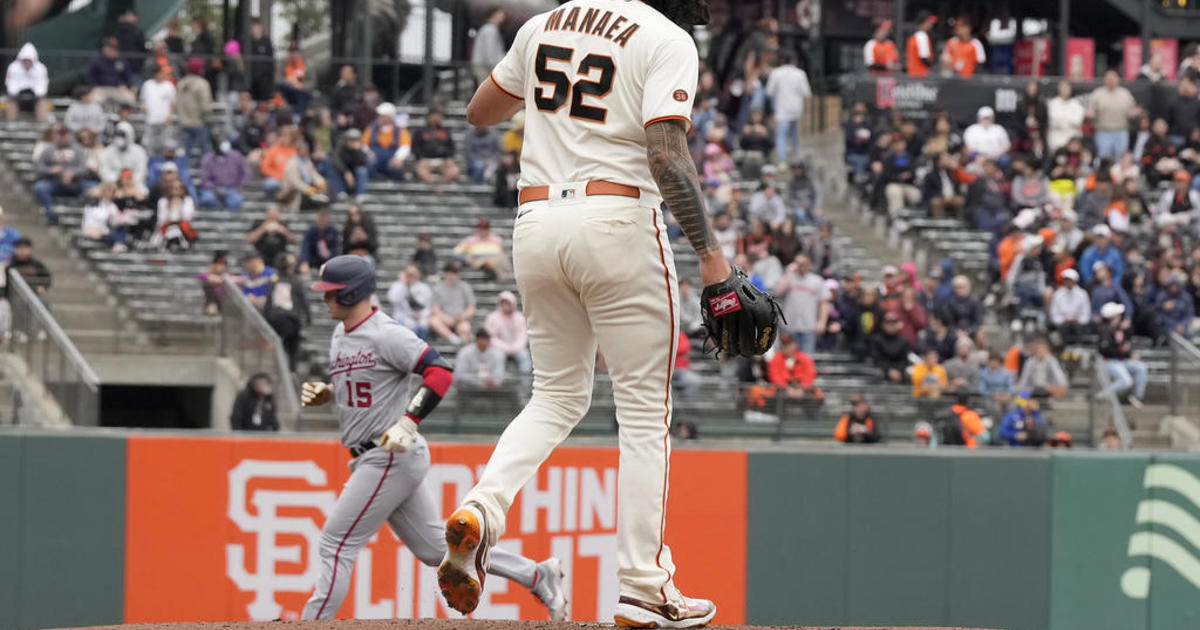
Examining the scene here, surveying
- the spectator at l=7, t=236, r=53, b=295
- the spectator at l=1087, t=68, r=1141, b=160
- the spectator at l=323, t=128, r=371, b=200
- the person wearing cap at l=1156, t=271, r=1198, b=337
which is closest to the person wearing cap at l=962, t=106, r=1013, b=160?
the spectator at l=1087, t=68, r=1141, b=160

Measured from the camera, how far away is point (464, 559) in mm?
5457

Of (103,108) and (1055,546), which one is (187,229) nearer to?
(103,108)

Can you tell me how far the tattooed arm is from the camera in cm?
537

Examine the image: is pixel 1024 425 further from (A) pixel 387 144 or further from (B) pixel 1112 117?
(B) pixel 1112 117

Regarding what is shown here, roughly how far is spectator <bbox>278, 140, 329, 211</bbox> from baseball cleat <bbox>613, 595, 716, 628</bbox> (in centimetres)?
1392

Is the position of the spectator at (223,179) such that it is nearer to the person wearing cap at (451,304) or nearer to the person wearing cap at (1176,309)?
the person wearing cap at (451,304)

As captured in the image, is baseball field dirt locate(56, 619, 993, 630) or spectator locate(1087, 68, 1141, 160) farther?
spectator locate(1087, 68, 1141, 160)

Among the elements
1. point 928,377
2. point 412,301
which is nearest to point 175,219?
point 412,301

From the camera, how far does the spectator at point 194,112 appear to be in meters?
20.1

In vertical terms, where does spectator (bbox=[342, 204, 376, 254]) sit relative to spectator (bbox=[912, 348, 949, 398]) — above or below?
above

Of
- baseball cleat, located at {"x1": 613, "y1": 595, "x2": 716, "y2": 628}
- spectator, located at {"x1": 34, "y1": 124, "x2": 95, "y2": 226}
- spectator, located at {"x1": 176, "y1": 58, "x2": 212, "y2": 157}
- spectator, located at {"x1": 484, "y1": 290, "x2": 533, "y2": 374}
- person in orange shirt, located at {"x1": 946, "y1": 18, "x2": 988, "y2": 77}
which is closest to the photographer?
baseball cleat, located at {"x1": 613, "y1": 595, "x2": 716, "y2": 628}

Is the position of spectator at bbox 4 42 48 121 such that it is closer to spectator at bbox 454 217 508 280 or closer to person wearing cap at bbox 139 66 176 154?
person wearing cap at bbox 139 66 176 154

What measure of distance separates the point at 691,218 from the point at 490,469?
102cm

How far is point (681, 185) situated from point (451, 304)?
1157 centimetres
